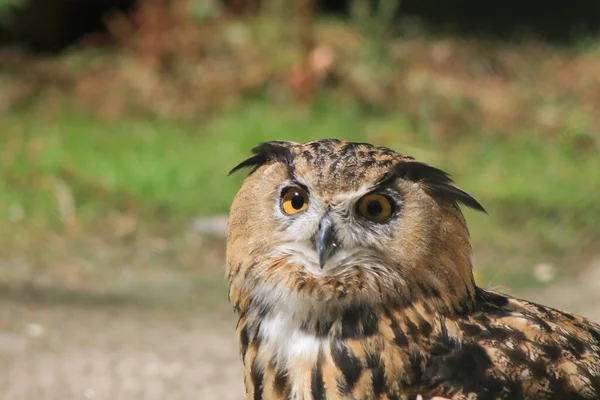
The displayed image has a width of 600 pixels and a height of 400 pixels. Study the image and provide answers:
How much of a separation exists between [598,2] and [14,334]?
6.76 metres

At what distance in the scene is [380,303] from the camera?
2.20 metres

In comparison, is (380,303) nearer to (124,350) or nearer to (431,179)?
(431,179)

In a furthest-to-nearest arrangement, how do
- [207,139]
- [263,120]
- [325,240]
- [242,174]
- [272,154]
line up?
[263,120]
[207,139]
[242,174]
[272,154]
[325,240]

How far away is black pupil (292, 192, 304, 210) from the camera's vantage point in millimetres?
2244

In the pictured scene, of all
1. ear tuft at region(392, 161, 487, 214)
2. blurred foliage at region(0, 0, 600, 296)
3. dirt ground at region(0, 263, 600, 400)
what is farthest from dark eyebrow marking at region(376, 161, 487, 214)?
blurred foliage at region(0, 0, 600, 296)

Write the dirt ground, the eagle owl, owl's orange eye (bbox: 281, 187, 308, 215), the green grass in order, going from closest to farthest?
the eagle owl
owl's orange eye (bbox: 281, 187, 308, 215)
the dirt ground
the green grass

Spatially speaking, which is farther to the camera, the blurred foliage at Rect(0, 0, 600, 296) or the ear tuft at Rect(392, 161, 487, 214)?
the blurred foliage at Rect(0, 0, 600, 296)

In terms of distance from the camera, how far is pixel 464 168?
626cm


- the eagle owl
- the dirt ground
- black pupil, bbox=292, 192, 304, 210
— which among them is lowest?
the dirt ground

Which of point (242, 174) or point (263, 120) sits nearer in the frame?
point (242, 174)

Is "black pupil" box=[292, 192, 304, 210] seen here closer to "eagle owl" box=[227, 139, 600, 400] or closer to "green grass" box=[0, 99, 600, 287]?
"eagle owl" box=[227, 139, 600, 400]

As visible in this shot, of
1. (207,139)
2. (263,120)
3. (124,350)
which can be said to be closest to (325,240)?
(124,350)

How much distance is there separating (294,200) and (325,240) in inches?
5.5

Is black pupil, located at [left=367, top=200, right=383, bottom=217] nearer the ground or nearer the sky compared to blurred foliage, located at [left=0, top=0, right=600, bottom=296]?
nearer the ground
